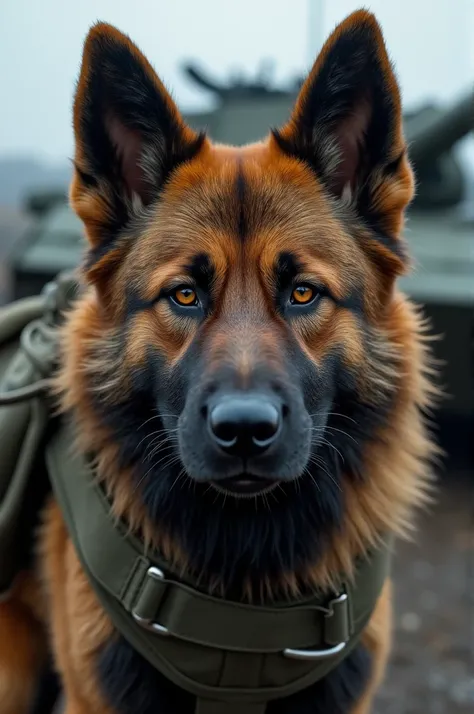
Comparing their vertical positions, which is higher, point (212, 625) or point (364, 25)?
point (364, 25)

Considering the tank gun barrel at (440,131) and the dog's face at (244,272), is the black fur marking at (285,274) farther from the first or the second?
the tank gun barrel at (440,131)

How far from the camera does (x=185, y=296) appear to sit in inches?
80.9

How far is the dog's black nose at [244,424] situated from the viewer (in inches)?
66.9

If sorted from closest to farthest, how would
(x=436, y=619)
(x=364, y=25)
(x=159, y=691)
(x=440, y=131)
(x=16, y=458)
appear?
(x=364, y=25)
(x=159, y=691)
(x=16, y=458)
(x=436, y=619)
(x=440, y=131)

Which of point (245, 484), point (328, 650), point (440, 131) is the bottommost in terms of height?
point (328, 650)

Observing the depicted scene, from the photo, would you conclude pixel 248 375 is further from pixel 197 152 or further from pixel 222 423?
pixel 197 152

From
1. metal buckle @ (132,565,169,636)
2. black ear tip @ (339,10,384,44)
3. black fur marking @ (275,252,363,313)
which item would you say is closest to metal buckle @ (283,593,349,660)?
metal buckle @ (132,565,169,636)

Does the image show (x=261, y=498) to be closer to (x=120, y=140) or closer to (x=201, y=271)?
(x=201, y=271)

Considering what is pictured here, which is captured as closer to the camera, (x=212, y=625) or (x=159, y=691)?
(x=212, y=625)

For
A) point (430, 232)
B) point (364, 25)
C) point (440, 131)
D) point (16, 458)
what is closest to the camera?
point (364, 25)

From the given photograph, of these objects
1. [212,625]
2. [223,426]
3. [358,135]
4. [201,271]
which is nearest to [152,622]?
[212,625]

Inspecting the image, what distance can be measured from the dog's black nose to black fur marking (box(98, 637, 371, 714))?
2.48 ft

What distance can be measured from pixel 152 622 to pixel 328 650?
46 centimetres

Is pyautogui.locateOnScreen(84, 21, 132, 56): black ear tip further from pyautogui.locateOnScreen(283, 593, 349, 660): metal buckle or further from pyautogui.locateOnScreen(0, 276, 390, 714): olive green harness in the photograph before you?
pyautogui.locateOnScreen(283, 593, 349, 660): metal buckle
